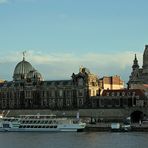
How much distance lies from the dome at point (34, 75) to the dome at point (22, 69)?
10.8 feet

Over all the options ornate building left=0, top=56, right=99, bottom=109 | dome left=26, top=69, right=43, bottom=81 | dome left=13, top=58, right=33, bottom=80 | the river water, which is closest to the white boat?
the river water

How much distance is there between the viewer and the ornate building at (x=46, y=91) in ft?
511

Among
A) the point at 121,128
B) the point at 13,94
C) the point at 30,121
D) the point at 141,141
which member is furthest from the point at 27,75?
the point at 141,141

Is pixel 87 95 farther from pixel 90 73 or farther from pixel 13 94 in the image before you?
pixel 13 94

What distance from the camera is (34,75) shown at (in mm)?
164500

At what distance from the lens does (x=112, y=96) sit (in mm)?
150125

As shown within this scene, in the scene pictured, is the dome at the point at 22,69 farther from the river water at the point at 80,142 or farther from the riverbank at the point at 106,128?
the river water at the point at 80,142

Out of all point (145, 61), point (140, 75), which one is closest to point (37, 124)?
point (140, 75)

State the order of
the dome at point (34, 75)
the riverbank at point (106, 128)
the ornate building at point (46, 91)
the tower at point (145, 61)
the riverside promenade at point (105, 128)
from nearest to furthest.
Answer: the riverbank at point (106, 128), the riverside promenade at point (105, 128), the ornate building at point (46, 91), the dome at point (34, 75), the tower at point (145, 61)

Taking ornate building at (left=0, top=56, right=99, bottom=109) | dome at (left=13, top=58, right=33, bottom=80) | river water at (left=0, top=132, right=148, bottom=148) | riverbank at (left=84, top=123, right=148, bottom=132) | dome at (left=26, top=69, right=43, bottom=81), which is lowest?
river water at (left=0, top=132, right=148, bottom=148)

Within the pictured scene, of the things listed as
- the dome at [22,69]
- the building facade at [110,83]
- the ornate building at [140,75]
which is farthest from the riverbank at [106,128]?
the dome at [22,69]

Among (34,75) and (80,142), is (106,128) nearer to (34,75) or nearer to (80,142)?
(80,142)

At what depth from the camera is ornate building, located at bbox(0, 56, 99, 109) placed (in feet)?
511

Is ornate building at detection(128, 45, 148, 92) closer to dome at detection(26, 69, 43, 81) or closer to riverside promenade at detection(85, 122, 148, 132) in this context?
dome at detection(26, 69, 43, 81)
